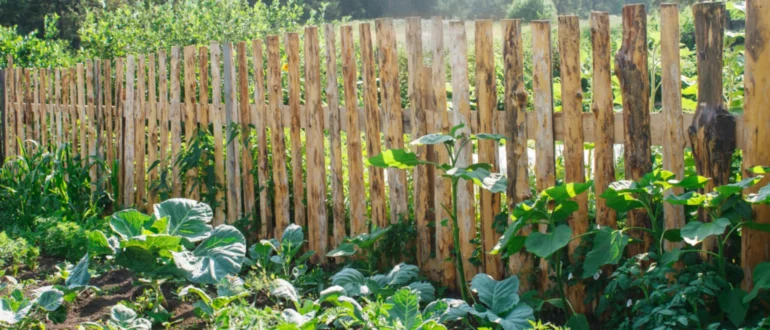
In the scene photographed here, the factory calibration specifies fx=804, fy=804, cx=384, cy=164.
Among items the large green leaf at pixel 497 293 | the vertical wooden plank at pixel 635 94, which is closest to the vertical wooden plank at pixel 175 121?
the large green leaf at pixel 497 293

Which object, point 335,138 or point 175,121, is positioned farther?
point 175,121

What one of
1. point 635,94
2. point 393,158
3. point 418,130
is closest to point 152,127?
point 418,130

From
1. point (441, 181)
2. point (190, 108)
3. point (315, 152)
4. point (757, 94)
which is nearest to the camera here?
point (757, 94)

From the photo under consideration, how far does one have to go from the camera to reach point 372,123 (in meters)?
4.94

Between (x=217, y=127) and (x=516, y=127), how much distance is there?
2.81 meters

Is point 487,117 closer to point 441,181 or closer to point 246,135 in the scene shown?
point 441,181

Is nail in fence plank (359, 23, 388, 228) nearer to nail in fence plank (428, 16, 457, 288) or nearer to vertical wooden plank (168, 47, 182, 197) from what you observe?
nail in fence plank (428, 16, 457, 288)

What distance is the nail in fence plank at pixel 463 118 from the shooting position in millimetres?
4383

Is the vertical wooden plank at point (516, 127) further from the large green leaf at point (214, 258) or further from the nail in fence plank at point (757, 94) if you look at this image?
the large green leaf at point (214, 258)

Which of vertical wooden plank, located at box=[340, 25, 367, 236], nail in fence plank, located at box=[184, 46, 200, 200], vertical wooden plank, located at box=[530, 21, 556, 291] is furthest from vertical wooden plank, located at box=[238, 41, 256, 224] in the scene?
vertical wooden plank, located at box=[530, 21, 556, 291]

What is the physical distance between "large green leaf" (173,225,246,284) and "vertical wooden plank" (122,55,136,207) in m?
3.62

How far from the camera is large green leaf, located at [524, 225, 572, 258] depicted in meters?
3.46

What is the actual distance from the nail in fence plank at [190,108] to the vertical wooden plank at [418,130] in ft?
7.74

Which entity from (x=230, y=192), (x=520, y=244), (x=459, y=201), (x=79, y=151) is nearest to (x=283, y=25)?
(x=79, y=151)
